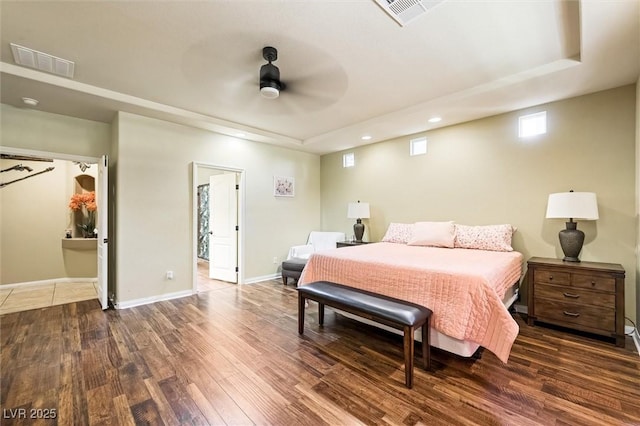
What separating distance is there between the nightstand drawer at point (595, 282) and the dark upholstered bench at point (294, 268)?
3549mm

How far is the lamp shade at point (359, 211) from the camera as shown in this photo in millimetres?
5098

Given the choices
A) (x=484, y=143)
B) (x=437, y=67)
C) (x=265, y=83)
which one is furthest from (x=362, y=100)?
(x=484, y=143)

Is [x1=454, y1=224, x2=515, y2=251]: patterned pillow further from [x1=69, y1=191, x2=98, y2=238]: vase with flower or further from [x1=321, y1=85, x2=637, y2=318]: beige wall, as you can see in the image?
[x1=69, y1=191, x2=98, y2=238]: vase with flower

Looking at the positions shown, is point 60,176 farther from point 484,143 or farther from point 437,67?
point 484,143

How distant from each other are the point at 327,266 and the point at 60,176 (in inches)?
222

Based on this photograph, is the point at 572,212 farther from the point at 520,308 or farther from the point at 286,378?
the point at 286,378

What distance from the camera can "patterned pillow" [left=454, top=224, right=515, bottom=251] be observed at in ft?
11.3

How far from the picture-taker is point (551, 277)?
2902 millimetres

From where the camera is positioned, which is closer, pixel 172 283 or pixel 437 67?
pixel 437 67

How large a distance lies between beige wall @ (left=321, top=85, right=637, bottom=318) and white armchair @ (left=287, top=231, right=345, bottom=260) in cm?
86

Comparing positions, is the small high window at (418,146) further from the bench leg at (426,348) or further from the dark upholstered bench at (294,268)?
the bench leg at (426,348)

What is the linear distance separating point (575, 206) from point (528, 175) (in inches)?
30.2

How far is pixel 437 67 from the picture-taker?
272 cm

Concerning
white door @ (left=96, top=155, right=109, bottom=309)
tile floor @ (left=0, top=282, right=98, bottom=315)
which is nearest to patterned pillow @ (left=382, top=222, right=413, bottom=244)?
white door @ (left=96, top=155, right=109, bottom=309)
